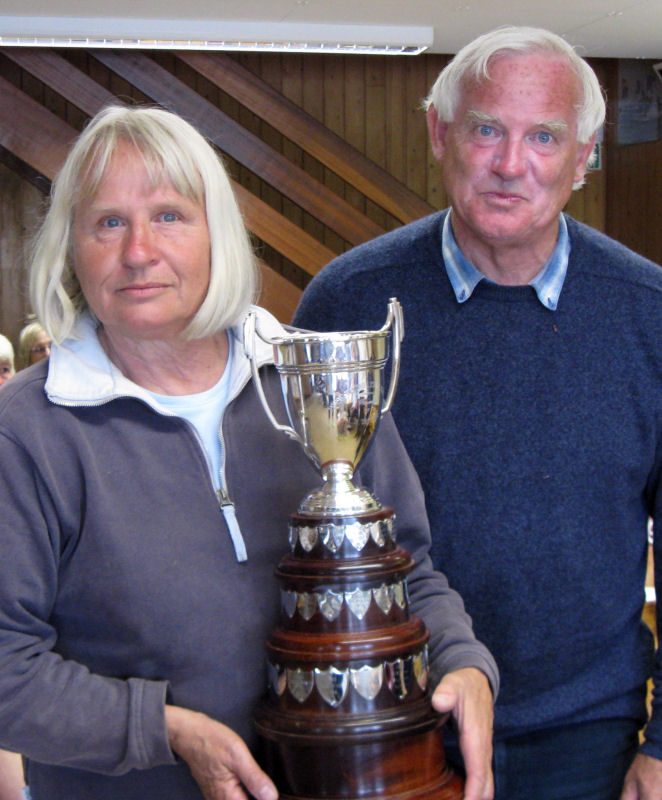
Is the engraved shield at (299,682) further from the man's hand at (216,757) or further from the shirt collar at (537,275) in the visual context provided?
the shirt collar at (537,275)

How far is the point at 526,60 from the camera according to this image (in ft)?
5.79

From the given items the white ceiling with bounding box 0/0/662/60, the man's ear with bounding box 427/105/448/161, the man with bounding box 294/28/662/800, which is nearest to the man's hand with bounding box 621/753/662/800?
the man with bounding box 294/28/662/800

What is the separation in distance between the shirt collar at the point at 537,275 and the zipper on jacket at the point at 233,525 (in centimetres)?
67

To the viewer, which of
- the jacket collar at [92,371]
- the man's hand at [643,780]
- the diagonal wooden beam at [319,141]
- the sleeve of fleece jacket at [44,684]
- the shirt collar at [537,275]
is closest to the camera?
the sleeve of fleece jacket at [44,684]

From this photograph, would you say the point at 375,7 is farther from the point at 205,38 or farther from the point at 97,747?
the point at 97,747

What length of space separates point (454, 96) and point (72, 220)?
0.76 metres

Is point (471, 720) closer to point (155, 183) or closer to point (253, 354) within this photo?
point (253, 354)

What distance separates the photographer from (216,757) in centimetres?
121

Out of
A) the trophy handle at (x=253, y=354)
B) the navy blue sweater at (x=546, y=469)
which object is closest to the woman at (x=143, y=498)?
the trophy handle at (x=253, y=354)

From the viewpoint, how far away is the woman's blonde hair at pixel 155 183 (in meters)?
1.34

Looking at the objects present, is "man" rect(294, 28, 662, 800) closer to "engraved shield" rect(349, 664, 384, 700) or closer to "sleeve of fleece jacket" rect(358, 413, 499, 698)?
"sleeve of fleece jacket" rect(358, 413, 499, 698)

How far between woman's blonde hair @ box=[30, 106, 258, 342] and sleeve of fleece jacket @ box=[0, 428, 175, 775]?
0.24 m

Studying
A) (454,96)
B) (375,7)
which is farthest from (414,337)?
(375,7)

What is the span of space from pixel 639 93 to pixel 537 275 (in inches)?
307
